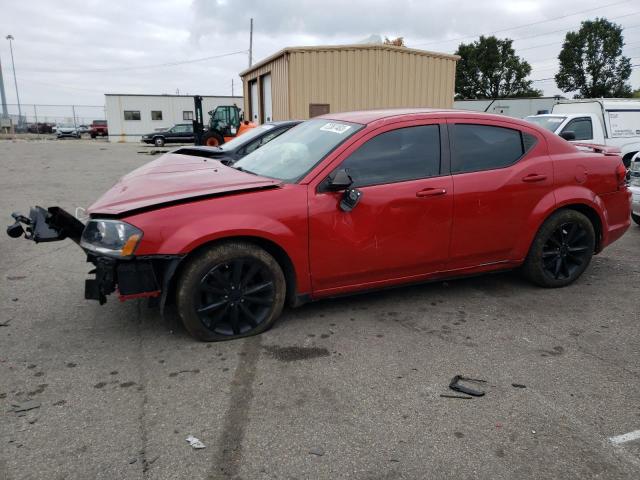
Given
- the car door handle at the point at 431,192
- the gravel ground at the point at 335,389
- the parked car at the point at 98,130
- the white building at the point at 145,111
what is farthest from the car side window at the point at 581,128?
the parked car at the point at 98,130

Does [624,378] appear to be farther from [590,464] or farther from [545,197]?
[545,197]

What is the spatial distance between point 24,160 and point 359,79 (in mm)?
11620

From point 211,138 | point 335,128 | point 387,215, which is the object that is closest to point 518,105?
point 211,138

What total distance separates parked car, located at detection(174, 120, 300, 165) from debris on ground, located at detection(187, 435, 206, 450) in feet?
15.2

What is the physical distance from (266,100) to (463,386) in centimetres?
1777

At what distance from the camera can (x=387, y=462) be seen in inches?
95.7

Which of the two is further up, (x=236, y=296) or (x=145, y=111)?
(x=145, y=111)

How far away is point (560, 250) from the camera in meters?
4.75

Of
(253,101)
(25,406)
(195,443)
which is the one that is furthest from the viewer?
(253,101)

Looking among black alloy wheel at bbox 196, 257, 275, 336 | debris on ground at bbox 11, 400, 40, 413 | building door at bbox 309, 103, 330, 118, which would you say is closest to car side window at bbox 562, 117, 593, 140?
building door at bbox 309, 103, 330, 118

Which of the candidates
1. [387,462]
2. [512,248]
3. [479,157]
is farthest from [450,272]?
[387,462]

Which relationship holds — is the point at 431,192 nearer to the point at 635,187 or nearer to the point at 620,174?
the point at 620,174

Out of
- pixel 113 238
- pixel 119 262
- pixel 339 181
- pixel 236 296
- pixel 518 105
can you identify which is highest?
pixel 518 105

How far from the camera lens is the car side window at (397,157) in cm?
391
